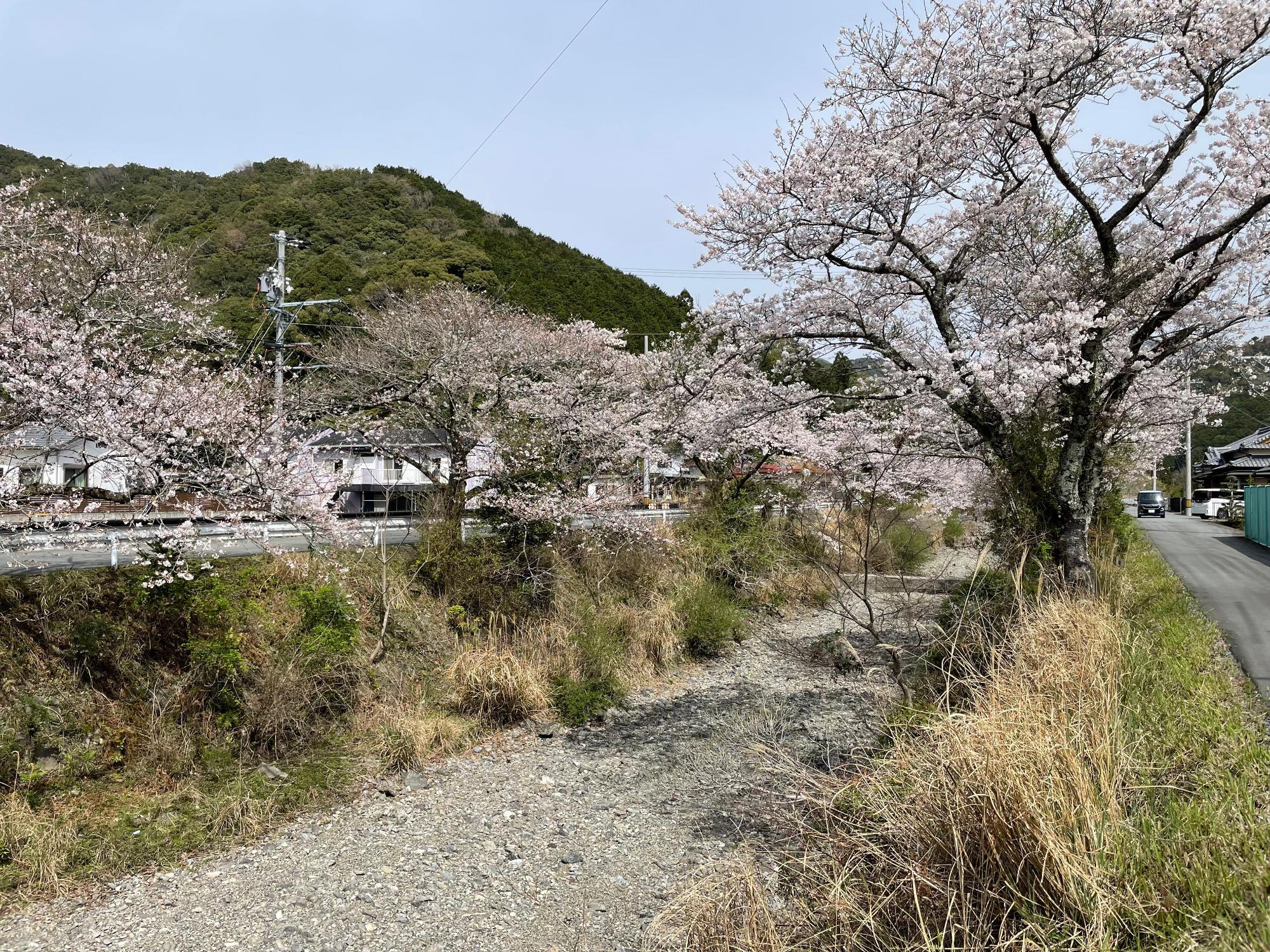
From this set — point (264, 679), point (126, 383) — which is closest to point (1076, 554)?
point (264, 679)

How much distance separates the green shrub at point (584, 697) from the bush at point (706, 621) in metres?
2.04

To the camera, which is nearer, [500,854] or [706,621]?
[500,854]

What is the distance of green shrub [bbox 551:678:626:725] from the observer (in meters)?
8.43

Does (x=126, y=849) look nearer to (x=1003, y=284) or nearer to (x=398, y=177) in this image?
(x=1003, y=284)

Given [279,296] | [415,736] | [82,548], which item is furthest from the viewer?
[279,296]

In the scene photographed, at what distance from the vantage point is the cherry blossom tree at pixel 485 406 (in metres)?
10.6

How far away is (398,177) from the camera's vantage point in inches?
1485

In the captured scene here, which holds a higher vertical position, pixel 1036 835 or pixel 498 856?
pixel 1036 835

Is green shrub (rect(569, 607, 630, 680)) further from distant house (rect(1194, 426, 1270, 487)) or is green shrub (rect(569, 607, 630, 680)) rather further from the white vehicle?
the white vehicle

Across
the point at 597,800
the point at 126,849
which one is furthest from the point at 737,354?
the point at 126,849

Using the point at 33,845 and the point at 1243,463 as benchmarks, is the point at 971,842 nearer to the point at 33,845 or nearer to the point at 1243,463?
the point at 33,845

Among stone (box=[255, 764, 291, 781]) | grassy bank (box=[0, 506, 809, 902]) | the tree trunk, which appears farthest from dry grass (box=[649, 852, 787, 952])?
stone (box=[255, 764, 291, 781])

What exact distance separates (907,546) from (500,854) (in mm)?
14173

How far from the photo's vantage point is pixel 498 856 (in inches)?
219
